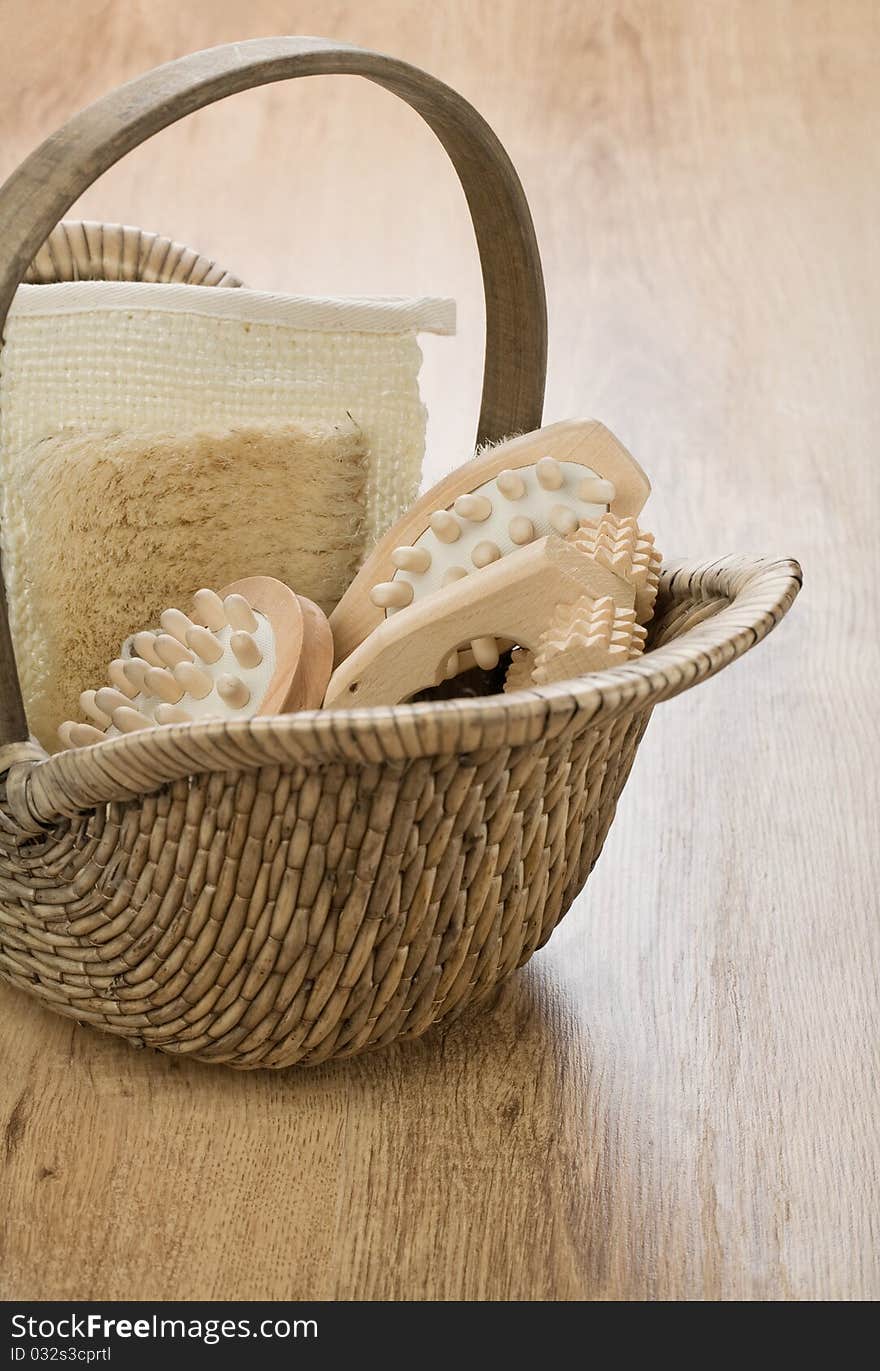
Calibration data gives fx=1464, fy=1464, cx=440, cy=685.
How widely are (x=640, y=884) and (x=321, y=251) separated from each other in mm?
1363

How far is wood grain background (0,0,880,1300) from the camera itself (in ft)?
2.03

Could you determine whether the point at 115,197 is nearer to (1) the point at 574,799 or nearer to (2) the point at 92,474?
(2) the point at 92,474

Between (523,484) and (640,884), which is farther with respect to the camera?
(640,884)

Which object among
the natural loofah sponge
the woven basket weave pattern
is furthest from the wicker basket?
the natural loofah sponge

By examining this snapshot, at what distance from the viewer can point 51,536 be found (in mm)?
799

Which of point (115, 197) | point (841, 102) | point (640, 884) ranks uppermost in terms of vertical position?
point (841, 102)

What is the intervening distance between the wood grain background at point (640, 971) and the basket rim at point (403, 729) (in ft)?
0.58

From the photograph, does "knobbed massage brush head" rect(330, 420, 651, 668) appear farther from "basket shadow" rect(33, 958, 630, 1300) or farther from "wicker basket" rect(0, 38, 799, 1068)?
"basket shadow" rect(33, 958, 630, 1300)

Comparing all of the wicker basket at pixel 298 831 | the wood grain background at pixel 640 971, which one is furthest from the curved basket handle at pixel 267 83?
the wood grain background at pixel 640 971

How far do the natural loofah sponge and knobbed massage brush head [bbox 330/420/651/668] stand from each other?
12 cm

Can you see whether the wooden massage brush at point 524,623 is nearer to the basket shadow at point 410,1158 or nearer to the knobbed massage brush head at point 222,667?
the knobbed massage brush head at point 222,667

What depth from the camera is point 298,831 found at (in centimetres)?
60

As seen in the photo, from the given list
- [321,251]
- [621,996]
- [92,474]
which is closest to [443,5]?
[321,251]

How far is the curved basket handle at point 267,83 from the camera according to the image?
619 mm
